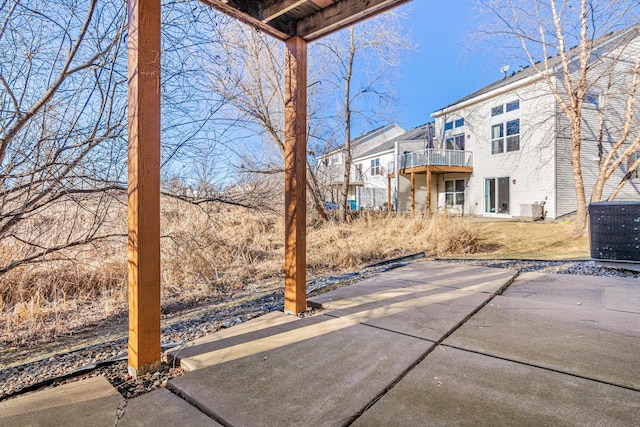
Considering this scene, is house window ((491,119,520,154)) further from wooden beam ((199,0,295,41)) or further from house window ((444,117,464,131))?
wooden beam ((199,0,295,41))

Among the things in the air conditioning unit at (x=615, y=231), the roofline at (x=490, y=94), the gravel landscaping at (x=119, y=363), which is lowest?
the gravel landscaping at (x=119, y=363)

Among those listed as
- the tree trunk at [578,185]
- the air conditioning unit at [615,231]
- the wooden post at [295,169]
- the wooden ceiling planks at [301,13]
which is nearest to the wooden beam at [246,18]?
the wooden ceiling planks at [301,13]

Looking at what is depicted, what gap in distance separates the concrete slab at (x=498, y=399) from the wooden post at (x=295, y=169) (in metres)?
1.35

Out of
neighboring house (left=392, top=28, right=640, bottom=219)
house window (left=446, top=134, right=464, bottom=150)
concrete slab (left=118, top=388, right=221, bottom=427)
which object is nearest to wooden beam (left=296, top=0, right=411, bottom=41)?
concrete slab (left=118, top=388, right=221, bottom=427)

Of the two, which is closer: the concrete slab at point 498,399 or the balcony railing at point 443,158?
the concrete slab at point 498,399

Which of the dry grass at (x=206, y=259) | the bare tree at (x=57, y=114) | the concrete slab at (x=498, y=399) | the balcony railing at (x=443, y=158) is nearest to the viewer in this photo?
the concrete slab at (x=498, y=399)

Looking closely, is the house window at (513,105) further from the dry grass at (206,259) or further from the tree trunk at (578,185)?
the dry grass at (206,259)

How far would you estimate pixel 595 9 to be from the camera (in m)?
7.80

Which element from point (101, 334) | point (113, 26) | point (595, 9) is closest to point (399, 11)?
point (595, 9)

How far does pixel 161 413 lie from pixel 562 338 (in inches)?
99.6

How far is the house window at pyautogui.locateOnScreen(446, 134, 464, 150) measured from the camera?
16428mm

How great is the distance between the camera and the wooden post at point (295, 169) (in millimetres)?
2934

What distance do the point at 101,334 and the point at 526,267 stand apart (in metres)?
5.60

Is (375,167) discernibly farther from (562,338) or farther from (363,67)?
(562,338)
